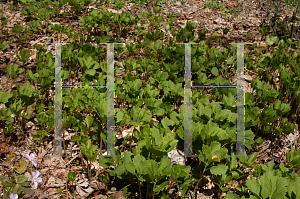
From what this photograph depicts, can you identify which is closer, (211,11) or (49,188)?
(49,188)

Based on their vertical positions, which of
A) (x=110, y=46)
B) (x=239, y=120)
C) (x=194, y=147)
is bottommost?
(x=194, y=147)

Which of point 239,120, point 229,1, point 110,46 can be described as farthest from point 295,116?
point 229,1

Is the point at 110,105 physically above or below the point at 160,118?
above

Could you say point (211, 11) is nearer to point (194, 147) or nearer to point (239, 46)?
point (239, 46)

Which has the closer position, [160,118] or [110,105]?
[110,105]

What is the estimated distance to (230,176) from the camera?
1.96 meters

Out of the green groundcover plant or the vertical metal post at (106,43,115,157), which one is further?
the vertical metal post at (106,43,115,157)

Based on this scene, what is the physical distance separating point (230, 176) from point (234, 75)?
1.98 meters

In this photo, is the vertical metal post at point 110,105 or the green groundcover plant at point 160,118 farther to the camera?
the vertical metal post at point 110,105

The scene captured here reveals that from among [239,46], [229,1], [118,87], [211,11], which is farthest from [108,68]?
[229,1]

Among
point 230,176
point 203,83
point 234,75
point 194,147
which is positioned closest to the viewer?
point 230,176

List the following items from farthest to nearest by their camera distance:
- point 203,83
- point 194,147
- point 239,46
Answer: point 239,46, point 203,83, point 194,147

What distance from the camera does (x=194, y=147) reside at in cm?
209

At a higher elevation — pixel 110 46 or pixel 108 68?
pixel 110 46
